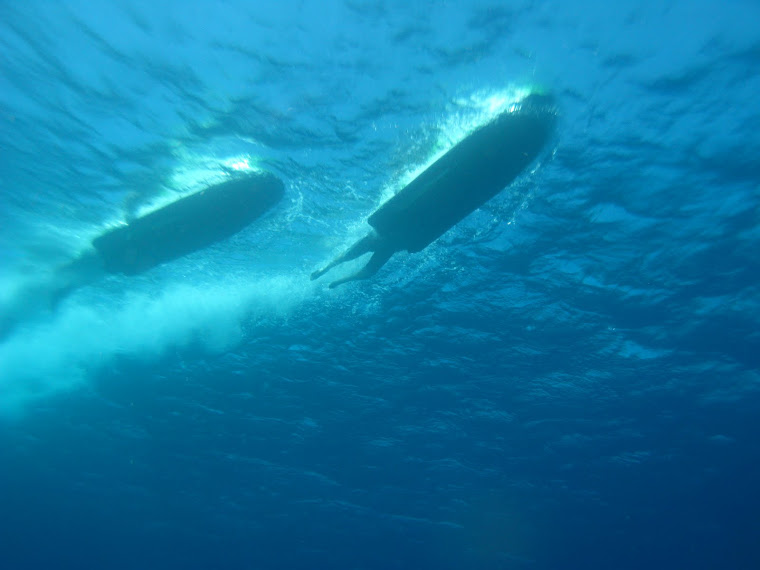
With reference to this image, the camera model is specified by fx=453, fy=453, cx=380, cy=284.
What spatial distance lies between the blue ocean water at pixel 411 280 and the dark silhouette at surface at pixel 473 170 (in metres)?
0.55

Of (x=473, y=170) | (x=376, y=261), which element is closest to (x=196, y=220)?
(x=376, y=261)

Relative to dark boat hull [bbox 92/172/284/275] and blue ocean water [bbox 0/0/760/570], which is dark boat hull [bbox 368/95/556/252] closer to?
blue ocean water [bbox 0/0/760/570]

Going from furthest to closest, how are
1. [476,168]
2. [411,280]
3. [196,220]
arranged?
[411,280] → [196,220] → [476,168]

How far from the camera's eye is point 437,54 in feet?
25.1

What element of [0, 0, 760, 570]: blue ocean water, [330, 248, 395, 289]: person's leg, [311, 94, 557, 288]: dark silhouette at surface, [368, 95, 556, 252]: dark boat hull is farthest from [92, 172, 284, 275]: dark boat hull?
[368, 95, 556, 252]: dark boat hull

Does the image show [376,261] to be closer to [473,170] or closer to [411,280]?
[411,280]

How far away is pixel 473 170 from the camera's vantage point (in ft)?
26.5

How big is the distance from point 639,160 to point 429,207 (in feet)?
14.9

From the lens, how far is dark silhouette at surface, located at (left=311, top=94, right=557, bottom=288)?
8.02m

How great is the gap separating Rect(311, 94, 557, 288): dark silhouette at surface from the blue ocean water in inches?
21.5

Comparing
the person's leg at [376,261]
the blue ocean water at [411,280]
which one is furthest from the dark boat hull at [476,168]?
the person's leg at [376,261]

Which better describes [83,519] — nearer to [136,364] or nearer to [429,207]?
[136,364]

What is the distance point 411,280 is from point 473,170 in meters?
6.00

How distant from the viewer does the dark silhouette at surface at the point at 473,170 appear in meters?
8.02
